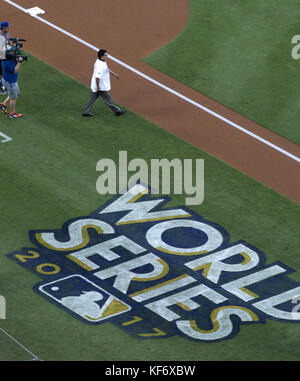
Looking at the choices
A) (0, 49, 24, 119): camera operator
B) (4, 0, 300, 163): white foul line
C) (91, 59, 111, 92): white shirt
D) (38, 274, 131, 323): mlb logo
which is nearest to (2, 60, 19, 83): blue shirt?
(0, 49, 24, 119): camera operator

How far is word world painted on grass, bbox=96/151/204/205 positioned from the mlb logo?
3.90 m

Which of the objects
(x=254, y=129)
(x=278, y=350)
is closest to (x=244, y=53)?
(x=254, y=129)

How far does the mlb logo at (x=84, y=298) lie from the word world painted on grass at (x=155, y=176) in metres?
3.90

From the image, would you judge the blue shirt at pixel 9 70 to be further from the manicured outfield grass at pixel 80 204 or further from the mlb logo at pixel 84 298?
the mlb logo at pixel 84 298

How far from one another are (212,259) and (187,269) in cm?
69

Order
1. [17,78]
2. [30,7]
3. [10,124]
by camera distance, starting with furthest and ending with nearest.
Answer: [30,7] → [17,78] → [10,124]

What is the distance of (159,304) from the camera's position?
2225 centimetres

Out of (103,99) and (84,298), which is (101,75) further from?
(84,298)

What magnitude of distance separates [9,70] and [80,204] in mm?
5037

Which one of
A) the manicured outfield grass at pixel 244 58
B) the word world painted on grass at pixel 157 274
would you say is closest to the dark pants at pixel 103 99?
the manicured outfield grass at pixel 244 58

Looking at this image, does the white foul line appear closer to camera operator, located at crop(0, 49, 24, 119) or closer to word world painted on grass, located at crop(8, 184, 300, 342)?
word world painted on grass, located at crop(8, 184, 300, 342)

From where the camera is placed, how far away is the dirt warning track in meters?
28.1

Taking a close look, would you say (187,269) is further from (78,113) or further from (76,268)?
(78,113)

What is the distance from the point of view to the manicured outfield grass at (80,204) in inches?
821
